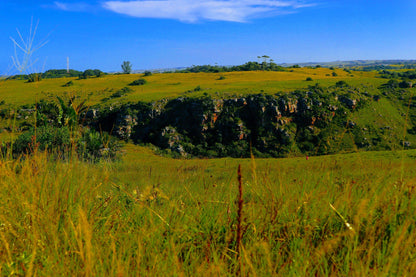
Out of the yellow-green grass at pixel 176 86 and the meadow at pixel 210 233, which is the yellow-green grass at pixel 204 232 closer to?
the meadow at pixel 210 233

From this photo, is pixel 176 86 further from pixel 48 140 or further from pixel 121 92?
pixel 48 140

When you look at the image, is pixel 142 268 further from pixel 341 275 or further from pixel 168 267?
pixel 341 275

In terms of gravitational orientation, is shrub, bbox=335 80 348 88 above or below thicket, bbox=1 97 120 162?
above

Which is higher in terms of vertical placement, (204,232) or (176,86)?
(176,86)

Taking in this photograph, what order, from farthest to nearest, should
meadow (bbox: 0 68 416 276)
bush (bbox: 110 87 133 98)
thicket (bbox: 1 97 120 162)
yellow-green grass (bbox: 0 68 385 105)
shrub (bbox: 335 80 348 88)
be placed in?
1. shrub (bbox: 335 80 348 88)
2. bush (bbox: 110 87 133 98)
3. yellow-green grass (bbox: 0 68 385 105)
4. thicket (bbox: 1 97 120 162)
5. meadow (bbox: 0 68 416 276)

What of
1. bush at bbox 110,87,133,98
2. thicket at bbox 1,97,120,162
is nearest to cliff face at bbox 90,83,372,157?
bush at bbox 110,87,133,98

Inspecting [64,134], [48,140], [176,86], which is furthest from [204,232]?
[176,86]

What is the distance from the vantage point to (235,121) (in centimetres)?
6769

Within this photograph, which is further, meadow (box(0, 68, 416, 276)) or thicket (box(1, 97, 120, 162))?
thicket (box(1, 97, 120, 162))

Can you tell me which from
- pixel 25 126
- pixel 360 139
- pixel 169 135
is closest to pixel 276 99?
pixel 360 139

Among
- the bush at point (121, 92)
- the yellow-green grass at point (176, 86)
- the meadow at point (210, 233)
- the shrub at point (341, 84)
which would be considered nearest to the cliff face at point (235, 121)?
the yellow-green grass at point (176, 86)

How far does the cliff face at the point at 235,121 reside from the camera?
64.2m

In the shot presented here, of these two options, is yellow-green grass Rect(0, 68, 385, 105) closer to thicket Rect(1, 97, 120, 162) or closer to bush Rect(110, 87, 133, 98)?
bush Rect(110, 87, 133, 98)

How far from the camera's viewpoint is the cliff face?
211 ft
